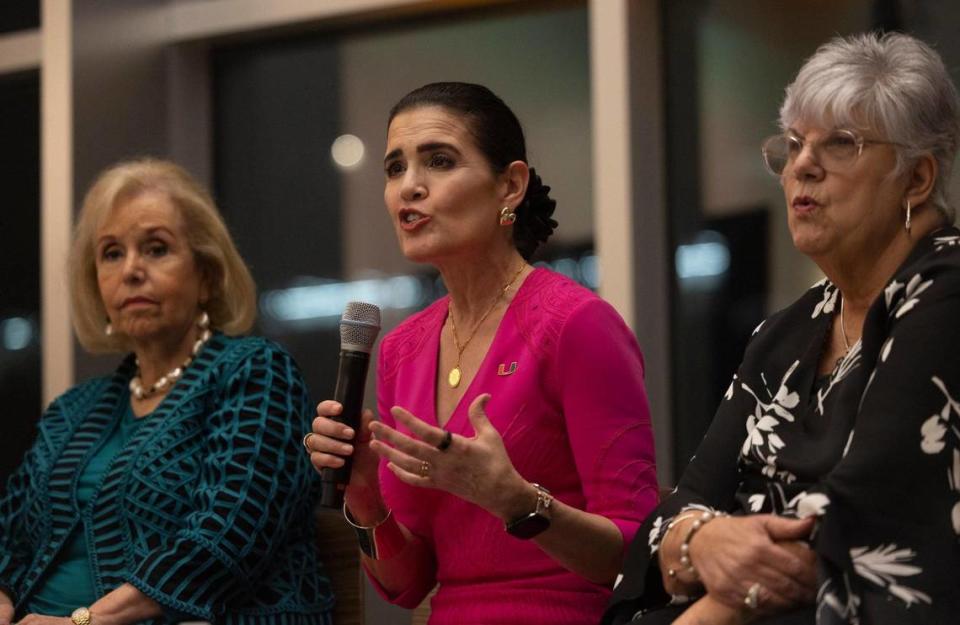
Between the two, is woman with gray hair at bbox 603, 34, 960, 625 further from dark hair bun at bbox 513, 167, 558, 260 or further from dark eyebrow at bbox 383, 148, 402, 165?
dark eyebrow at bbox 383, 148, 402, 165

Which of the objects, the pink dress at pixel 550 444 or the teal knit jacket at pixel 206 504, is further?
the teal knit jacket at pixel 206 504

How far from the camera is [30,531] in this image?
3414 mm

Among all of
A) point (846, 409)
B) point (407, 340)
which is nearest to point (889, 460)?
point (846, 409)

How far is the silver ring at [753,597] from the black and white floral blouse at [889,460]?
0.09 metres

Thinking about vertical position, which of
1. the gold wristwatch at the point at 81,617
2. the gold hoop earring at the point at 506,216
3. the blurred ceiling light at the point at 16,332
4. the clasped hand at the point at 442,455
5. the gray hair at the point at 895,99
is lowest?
the gold wristwatch at the point at 81,617

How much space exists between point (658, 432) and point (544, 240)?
3.54 ft

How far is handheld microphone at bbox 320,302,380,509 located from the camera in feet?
7.90

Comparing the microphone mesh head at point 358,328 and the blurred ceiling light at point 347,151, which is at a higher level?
the blurred ceiling light at point 347,151

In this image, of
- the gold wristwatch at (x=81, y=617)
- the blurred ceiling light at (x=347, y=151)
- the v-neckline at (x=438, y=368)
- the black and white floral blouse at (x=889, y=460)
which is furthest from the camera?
the blurred ceiling light at (x=347, y=151)

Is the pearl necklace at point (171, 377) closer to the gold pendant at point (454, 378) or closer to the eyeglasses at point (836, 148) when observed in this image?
the gold pendant at point (454, 378)

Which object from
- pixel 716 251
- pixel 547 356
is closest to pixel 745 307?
pixel 716 251

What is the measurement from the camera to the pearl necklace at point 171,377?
351 cm

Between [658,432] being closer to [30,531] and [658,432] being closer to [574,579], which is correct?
[574,579]

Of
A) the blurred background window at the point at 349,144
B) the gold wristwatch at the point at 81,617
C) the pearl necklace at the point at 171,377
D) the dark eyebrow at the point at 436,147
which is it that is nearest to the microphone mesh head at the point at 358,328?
the dark eyebrow at the point at 436,147
